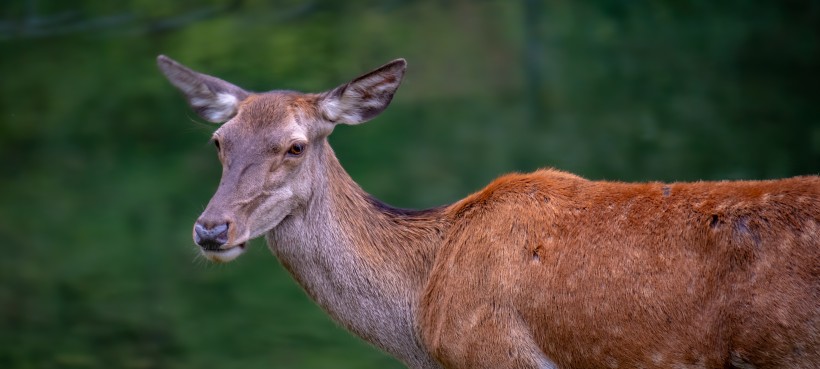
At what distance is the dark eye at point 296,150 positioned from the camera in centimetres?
530

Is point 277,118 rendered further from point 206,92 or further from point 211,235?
point 211,235

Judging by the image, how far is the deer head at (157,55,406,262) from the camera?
197 inches

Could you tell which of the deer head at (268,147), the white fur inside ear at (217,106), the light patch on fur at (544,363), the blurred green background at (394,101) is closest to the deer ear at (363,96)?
the deer head at (268,147)

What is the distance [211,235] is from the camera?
4.89 m

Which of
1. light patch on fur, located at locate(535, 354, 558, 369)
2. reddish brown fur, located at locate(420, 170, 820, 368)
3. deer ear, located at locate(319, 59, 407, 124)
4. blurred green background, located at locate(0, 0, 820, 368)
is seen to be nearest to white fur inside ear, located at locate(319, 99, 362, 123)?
deer ear, located at locate(319, 59, 407, 124)

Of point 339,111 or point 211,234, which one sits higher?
point 339,111

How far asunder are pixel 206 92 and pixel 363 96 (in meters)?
0.91

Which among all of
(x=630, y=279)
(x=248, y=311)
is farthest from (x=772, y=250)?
(x=248, y=311)

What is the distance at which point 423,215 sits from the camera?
5691 mm

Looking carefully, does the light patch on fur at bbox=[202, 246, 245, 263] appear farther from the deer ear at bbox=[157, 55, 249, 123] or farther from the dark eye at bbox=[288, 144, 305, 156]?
the deer ear at bbox=[157, 55, 249, 123]

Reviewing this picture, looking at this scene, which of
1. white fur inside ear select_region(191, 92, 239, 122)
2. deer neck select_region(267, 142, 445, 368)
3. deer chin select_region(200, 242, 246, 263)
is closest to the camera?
deer chin select_region(200, 242, 246, 263)

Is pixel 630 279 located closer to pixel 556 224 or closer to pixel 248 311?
pixel 556 224

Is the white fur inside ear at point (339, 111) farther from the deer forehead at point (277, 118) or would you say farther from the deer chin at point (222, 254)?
the deer chin at point (222, 254)

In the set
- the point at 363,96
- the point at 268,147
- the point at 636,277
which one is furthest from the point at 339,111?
the point at 636,277
